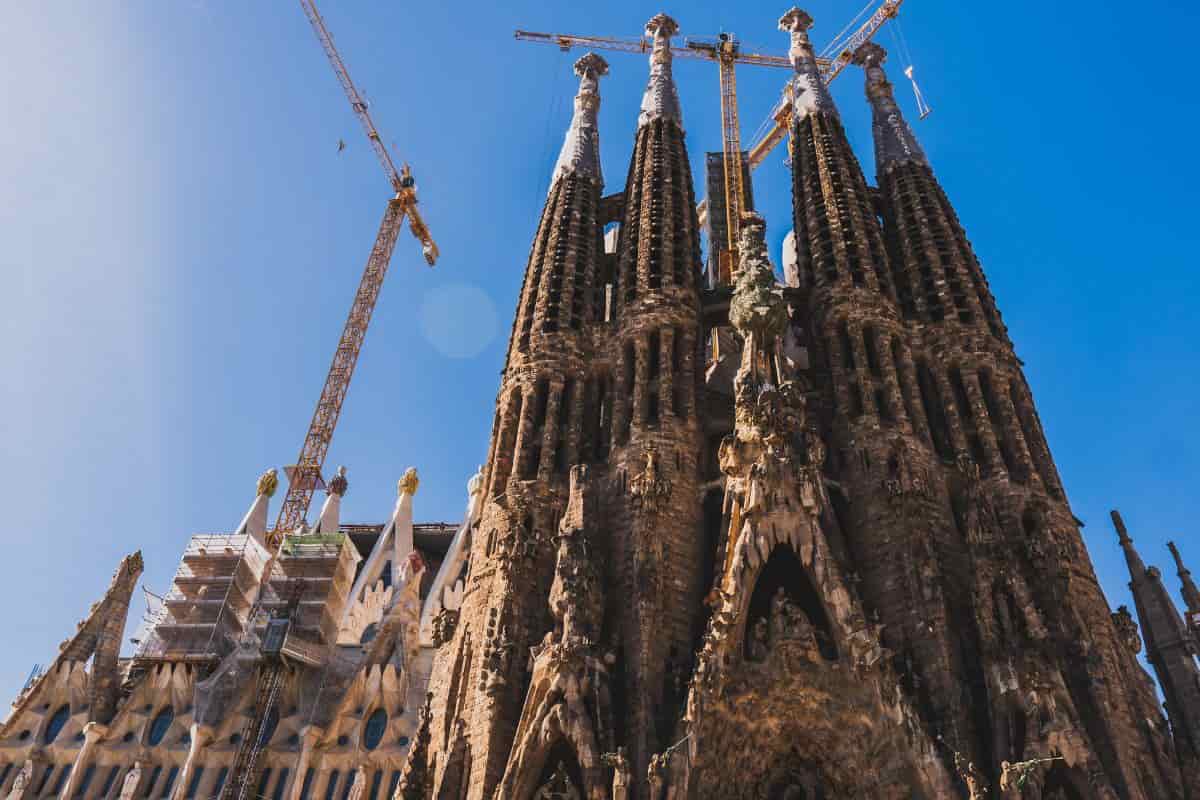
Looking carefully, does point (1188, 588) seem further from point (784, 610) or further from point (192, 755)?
point (192, 755)

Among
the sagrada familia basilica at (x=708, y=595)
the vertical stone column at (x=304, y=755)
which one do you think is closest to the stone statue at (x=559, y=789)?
the sagrada familia basilica at (x=708, y=595)

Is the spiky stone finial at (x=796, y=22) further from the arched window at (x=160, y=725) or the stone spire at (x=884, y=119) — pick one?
the arched window at (x=160, y=725)

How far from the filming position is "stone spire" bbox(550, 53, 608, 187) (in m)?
34.2

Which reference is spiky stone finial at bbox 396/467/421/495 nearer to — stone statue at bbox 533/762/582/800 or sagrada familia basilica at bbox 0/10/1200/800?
sagrada familia basilica at bbox 0/10/1200/800

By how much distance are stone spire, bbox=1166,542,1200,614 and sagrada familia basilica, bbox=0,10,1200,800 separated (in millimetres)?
87

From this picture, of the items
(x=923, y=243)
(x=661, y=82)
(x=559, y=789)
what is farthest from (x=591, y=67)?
(x=559, y=789)

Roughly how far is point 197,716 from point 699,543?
1806 centimetres

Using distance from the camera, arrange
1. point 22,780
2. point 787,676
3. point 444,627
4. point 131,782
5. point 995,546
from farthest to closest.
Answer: point 22,780 < point 131,782 < point 444,627 < point 995,546 < point 787,676

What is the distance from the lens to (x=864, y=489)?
75.9 feet

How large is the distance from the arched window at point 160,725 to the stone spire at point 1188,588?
98.1 feet

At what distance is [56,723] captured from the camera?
105 ft

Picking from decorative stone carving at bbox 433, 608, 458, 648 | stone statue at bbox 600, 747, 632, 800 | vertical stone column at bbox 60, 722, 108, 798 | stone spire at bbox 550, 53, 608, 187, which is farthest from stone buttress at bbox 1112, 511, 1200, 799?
vertical stone column at bbox 60, 722, 108, 798

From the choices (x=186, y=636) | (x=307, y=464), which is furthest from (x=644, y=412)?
(x=307, y=464)

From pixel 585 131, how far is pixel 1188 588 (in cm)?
2398
